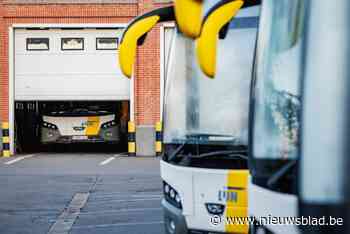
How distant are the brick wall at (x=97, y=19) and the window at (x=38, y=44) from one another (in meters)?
0.53

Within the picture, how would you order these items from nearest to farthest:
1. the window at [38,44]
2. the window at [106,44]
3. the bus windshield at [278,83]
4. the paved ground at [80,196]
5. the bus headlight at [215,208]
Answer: the bus windshield at [278,83]
the bus headlight at [215,208]
the paved ground at [80,196]
the window at [38,44]
the window at [106,44]

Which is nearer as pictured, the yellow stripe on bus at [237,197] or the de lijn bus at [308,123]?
the de lijn bus at [308,123]

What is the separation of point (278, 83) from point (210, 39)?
0.40 m

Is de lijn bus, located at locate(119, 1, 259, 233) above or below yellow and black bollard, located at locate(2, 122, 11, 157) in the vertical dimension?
above

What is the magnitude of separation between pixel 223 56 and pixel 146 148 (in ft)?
48.0

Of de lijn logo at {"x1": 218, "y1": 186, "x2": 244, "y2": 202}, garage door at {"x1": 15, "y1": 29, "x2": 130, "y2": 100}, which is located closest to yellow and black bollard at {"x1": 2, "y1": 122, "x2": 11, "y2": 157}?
garage door at {"x1": 15, "y1": 29, "x2": 130, "y2": 100}

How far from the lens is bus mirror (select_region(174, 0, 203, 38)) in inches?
123

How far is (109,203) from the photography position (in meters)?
11.1

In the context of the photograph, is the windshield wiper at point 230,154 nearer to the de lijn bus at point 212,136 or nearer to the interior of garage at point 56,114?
the de lijn bus at point 212,136

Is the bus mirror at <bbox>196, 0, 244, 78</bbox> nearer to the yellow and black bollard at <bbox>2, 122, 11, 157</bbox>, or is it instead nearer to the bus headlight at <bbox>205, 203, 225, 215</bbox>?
the bus headlight at <bbox>205, 203, 225, 215</bbox>

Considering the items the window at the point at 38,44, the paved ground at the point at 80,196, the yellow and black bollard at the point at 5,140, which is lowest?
the paved ground at the point at 80,196

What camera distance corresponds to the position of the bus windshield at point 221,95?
5.77m

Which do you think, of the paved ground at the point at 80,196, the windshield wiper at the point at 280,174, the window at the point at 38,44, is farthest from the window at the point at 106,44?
the windshield wiper at the point at 280,174

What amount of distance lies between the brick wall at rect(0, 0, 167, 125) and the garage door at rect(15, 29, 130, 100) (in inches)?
13.9
